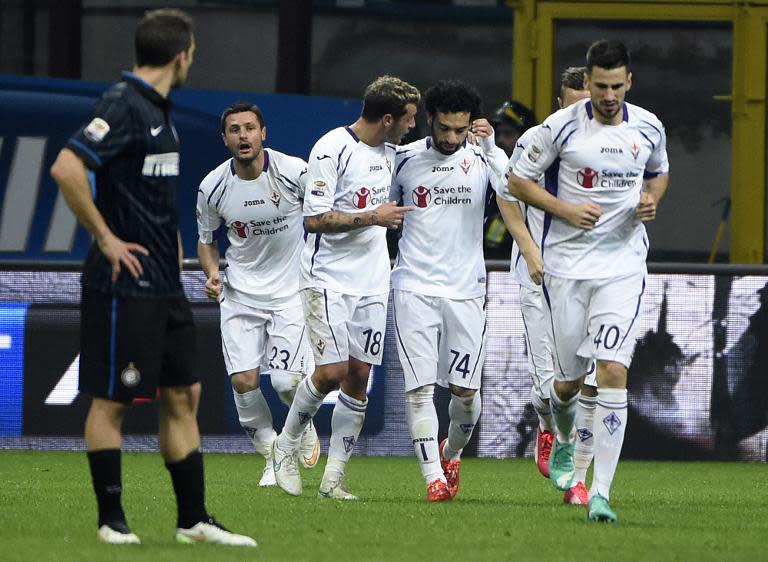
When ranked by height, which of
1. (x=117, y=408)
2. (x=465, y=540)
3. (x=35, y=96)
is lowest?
(x=465, y=540)

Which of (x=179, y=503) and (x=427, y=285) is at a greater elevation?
(x=427, y=285)

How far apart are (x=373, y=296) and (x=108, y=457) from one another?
270 centimetres

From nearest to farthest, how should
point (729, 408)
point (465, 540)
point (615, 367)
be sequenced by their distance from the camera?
point (465, 540) < point (615, 367) < point (729, 408)

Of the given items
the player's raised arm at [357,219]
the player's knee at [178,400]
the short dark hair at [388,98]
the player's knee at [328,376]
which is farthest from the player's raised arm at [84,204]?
the player's knee at [328,376]

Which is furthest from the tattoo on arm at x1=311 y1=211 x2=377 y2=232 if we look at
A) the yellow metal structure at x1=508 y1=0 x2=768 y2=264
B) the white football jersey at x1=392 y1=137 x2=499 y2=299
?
the yellow metal structure at x1=508 y1=0 x2=768 y2=264

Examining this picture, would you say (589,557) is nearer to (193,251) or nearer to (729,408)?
(729,408)

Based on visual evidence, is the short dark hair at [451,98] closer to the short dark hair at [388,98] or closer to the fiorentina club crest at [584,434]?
the short dark hair at [388,98]

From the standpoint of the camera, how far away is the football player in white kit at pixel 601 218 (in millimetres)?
7688

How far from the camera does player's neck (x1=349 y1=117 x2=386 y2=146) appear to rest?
873 cm

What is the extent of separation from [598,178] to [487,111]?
958 cm

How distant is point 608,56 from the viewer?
7660 millimetres

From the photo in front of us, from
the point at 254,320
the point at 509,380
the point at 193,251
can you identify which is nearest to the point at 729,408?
the point at 509,380

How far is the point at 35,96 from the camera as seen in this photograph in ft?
50.6

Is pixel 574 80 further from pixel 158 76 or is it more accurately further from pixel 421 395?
pixel 158 76
